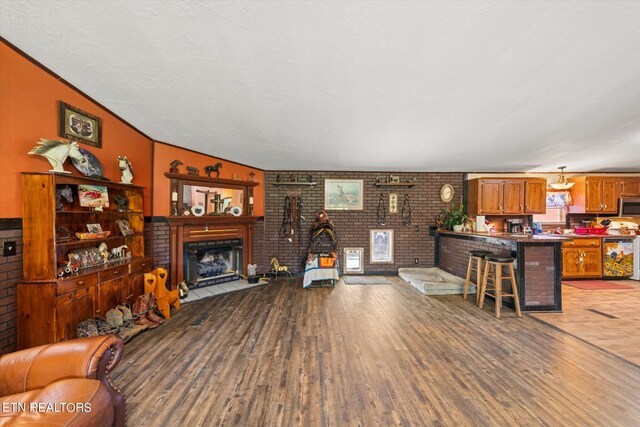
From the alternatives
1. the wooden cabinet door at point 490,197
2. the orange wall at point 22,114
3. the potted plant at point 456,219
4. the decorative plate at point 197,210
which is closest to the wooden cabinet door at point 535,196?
the wooden cabinet door at point 490,197

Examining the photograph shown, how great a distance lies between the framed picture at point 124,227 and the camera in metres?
3.14

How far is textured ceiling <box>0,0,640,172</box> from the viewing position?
143cm

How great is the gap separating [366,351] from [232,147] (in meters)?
3.51

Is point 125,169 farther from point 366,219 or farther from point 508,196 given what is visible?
point 508,196

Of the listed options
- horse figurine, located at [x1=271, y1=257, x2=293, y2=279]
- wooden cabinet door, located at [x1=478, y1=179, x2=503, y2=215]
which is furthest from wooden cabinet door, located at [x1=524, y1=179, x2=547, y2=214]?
horse figurine, located at [x1=271, y1=257, x2=293, y2=279]

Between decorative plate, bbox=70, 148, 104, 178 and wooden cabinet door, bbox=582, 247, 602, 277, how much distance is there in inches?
338

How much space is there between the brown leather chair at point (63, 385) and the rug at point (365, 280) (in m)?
4.16

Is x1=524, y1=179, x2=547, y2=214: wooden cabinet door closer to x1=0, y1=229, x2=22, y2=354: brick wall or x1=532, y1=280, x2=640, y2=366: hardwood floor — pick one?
x1=532, y1=280, x2=640, y2=366: hardwood floor

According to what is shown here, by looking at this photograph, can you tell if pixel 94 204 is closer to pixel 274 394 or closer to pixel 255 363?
pixel 255 363

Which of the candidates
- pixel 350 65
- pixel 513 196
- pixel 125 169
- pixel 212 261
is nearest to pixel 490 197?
pixel 513 196

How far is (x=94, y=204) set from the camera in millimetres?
2674

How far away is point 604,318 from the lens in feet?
10.8

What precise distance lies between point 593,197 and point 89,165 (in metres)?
9.34

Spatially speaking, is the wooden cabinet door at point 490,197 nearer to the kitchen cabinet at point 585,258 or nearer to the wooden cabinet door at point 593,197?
the kitchen cabinet at point 585,258
